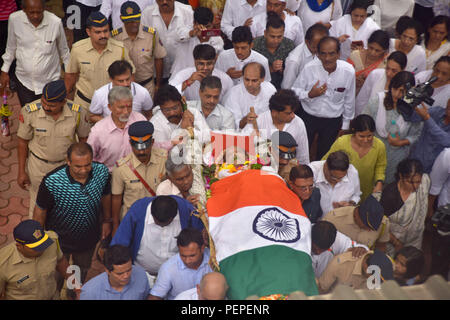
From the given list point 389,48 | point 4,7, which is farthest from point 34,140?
point 389,48

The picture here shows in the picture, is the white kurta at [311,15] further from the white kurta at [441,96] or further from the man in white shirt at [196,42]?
the white kurta at [441,96]

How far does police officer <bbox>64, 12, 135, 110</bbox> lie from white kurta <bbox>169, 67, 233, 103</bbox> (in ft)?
1.78

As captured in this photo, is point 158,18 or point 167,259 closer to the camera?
point 167,259

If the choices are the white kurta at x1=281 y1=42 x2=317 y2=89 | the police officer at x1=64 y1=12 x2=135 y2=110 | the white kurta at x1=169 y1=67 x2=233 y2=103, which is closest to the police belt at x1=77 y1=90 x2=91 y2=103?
the police officer at x1=64 y1=12 x2=135 y2=110

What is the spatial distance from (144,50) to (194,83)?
69 centimetres

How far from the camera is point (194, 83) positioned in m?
5.57

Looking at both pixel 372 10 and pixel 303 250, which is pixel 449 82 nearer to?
pixel 372 10

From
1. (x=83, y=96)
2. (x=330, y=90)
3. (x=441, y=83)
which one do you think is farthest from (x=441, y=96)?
(x=83, y=96)

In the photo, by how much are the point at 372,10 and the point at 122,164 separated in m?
4.15

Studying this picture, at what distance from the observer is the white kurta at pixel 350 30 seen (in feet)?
21.3

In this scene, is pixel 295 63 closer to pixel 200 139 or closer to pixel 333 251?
pixel 200 139

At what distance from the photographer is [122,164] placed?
14.6 ft

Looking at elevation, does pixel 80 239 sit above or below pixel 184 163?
below

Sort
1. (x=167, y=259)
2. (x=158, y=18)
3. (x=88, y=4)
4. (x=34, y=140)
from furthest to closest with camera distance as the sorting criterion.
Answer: (x=88, y=4) < (x=158, y=18) < (x=34, y=140) < (x=167, y=259)
